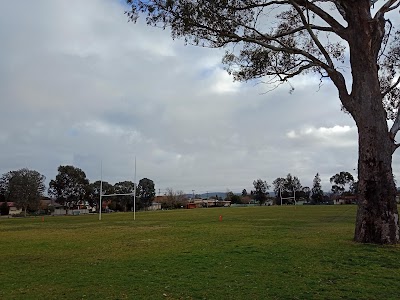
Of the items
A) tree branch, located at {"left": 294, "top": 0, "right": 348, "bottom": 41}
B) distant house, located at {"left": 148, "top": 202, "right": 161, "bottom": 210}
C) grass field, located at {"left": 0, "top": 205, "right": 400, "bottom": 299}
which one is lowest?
grass field, located at {"left": 0, "top": 205, "right": 400, "bottom": 299}

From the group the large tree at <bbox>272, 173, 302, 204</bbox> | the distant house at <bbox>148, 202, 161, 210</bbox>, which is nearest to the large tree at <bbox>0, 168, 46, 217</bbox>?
the distant house at <bbox>148, 202, 161, 210</bbox>

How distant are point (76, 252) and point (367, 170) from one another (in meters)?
8.78

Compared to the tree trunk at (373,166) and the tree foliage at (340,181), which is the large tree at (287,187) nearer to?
the tree foliage at (340,181)

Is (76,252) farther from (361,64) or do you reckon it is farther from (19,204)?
(19,204)

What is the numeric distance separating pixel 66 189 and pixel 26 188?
976cm

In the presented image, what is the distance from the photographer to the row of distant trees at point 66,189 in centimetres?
7519

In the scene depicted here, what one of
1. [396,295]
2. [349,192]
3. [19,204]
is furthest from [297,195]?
[396,295]

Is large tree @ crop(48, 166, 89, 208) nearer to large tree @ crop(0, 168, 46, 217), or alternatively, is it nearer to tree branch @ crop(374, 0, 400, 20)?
large tree @ crop(0, 168, 46, 217)

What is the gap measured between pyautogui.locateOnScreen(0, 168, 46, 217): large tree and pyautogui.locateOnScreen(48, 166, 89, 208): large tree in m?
4.42

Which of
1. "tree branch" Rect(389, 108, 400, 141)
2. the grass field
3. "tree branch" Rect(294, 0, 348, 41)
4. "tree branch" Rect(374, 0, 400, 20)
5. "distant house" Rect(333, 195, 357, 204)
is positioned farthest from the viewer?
"distant house" Rect(333, 195, 357, 204)

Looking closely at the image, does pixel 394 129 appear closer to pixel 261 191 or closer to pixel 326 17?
pixel 326 17

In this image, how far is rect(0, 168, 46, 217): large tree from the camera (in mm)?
74625

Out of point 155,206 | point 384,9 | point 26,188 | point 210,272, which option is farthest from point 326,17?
point 155,206

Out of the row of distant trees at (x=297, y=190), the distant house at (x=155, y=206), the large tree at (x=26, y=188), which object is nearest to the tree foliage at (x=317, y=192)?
the row of distant trees at (x=297, y=190)
